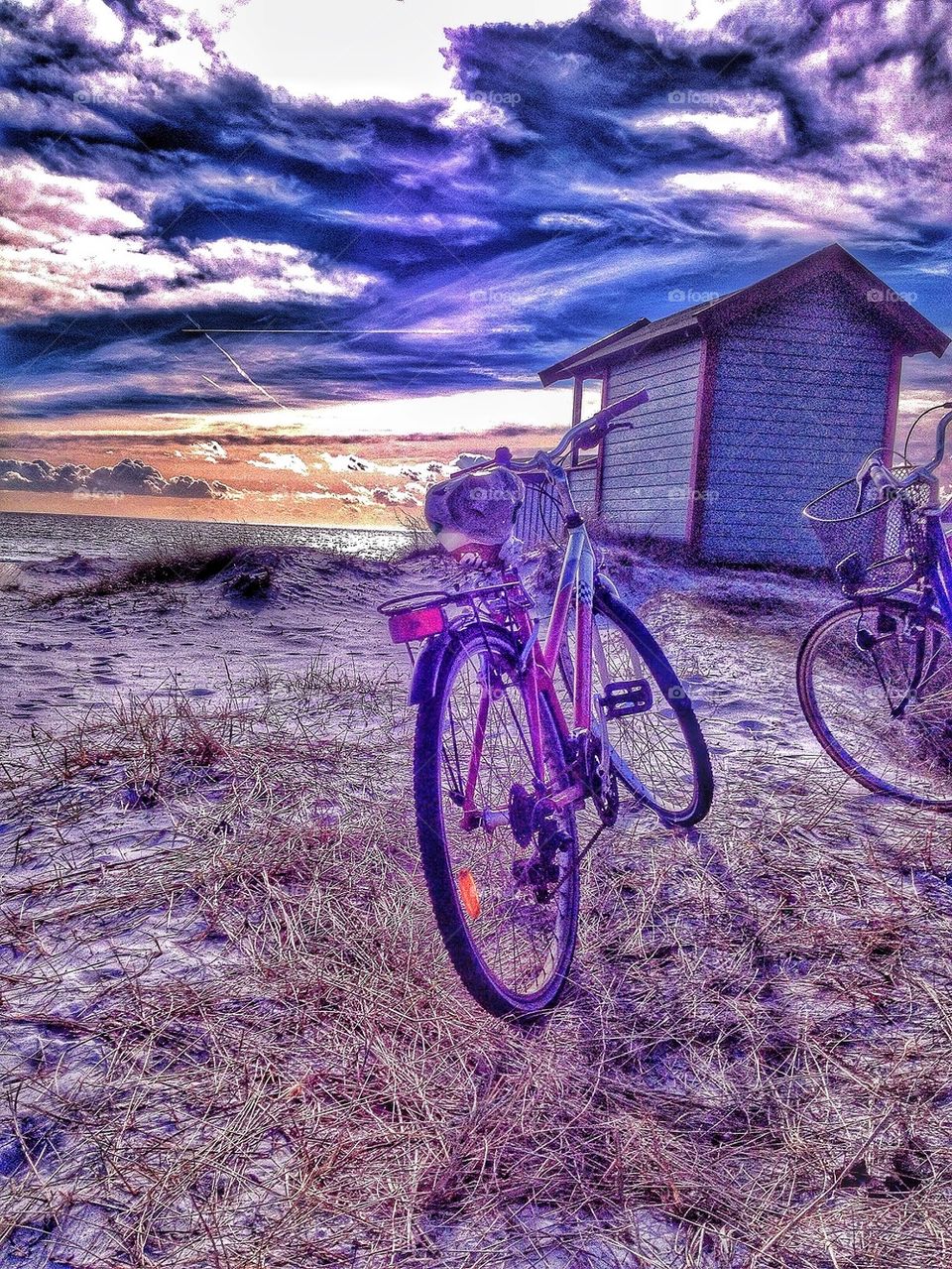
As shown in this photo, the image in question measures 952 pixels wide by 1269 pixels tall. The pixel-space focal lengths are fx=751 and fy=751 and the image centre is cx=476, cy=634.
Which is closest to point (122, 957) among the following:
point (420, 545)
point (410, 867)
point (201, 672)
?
point (410, 867)

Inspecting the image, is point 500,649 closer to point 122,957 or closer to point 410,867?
point 410,867

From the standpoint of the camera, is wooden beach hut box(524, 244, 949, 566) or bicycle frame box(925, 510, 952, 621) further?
wooden beach hut box(524, 244, 949, 566)

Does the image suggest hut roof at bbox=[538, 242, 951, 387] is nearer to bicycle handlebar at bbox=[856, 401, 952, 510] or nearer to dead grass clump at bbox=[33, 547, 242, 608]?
dead grass clump at bbox=[33, 547, 242, 608]

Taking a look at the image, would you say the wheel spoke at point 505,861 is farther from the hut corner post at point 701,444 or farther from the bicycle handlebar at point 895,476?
the hut corner post at point 701,444

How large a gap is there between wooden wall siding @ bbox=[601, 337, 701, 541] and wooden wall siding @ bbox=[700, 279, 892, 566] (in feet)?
1.40

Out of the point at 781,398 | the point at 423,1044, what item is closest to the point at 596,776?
the point at 423,1044

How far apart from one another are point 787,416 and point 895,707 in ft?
31.2

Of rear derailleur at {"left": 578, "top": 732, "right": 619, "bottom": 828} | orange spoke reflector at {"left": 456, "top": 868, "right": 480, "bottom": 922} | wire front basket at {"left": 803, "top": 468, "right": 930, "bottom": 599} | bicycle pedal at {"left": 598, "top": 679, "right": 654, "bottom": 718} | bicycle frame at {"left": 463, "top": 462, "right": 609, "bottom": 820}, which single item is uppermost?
wire front basket at {"left": 803, "top": 468, "right": 930, "bottom": 599}

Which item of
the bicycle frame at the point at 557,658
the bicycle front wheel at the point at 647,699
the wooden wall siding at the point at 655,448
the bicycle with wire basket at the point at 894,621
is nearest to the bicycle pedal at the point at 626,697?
the bicycle front wheel at the point at 647,699

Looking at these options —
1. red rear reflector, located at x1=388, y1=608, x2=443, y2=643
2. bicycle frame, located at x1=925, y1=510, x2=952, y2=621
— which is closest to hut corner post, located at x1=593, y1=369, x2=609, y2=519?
bicycle frame, located at x1=925, y1=510, x2=952, y2=621

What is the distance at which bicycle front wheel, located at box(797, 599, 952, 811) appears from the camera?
2.95 meters

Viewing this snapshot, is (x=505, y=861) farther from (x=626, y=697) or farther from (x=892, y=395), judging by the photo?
(x=892, y=395)

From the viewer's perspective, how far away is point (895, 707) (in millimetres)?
3137

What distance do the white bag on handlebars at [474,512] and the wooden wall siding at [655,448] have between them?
31.2 feet
